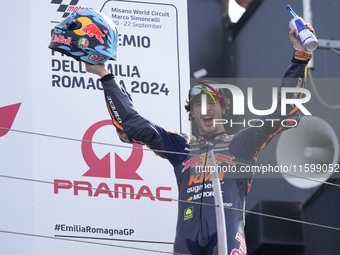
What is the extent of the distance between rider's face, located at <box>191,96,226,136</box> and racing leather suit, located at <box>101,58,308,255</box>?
52 millimetres

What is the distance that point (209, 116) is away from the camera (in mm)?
6137

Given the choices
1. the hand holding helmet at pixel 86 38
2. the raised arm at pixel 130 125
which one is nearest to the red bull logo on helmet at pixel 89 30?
the hand holding helmet at pixel 86 38

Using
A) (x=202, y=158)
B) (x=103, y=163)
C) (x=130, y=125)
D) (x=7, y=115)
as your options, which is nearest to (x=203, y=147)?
(x=202, y=158)

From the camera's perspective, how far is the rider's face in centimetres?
609

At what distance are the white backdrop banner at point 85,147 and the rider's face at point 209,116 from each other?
898 mm

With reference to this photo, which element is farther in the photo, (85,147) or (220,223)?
(85,147)

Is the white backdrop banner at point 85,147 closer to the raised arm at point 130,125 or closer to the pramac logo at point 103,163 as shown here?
the pramac logo at point 103,163

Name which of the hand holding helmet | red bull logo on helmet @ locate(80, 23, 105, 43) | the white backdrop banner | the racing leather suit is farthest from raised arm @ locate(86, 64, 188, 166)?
the white backdrop banner

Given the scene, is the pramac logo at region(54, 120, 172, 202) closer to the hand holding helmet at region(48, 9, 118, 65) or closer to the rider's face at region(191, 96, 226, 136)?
the rider's face at region(191, 96, 226, 136)

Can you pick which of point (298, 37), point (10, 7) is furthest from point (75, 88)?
point (298, 37)

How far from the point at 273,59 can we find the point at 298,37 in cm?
473

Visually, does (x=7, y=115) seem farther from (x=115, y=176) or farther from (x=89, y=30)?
(x=89, y=30)

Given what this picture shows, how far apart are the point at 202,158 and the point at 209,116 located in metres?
0.32

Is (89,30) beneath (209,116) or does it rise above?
above
